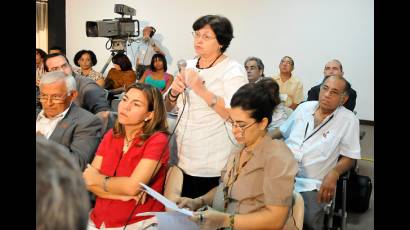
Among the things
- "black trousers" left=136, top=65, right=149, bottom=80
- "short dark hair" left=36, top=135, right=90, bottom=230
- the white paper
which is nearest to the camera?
"short dark hair" left=36, top=135, right=90, bottom=230

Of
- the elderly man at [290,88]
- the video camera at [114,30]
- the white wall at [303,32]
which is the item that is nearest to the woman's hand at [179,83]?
the elderly man at [290,88]

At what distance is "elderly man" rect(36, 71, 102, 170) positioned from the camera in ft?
6.86

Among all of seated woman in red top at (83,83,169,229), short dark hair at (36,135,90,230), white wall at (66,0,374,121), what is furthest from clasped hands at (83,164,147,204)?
white wall at (66,0,374,121)

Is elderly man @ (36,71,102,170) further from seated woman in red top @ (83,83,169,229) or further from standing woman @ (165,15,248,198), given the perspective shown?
standing woman @ (165,15,248,198)

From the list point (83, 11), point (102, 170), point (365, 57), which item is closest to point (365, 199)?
point (102, 170)

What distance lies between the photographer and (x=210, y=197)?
6.04 ft

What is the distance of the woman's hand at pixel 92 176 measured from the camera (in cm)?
179

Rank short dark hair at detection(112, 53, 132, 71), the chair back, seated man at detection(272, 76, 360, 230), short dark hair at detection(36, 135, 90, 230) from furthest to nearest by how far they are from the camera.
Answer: short dark hair at detection(112, 53, 132, 71)
seated man at detection(272, 76, 360, 230)
the chair back
short dark hair at detection(36, 135, 90, 230)

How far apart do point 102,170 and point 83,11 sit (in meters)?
5.24

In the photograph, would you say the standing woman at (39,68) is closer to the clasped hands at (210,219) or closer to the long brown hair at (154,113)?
the long brown hair at (154,113)

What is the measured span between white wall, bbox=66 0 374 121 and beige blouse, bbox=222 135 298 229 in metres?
2.93

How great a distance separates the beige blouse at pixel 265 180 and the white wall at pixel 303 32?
293 centimetres
